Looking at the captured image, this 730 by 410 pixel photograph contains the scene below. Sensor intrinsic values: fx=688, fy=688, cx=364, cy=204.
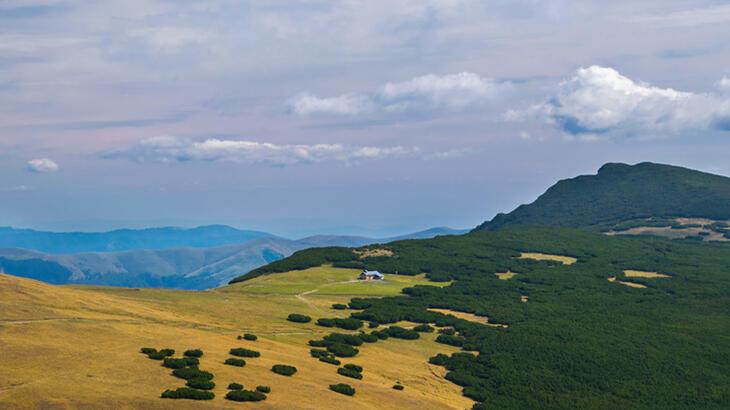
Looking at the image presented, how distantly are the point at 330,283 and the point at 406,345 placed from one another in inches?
2100

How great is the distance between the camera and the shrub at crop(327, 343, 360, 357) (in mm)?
84562

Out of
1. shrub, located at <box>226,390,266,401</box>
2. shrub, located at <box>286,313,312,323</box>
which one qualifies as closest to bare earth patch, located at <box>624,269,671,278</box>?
shrub, located at <box>286,313,312,323</box>

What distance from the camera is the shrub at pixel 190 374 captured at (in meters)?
56.5

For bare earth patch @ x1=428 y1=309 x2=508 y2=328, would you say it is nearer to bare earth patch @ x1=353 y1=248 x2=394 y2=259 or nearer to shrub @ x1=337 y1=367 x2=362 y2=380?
shrub @ x1=337 y1=367 x2=362 y2=380

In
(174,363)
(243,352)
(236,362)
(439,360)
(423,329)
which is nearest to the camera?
(174,363)

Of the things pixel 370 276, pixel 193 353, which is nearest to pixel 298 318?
pixel 193 353

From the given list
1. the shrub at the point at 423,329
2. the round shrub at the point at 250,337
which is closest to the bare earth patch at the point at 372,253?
the shrub at the point at 423,329

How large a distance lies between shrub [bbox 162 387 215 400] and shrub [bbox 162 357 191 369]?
745 centimetres

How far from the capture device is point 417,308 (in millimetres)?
127938

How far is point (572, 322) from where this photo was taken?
12412 cm

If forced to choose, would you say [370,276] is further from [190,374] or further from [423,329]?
[190,374]

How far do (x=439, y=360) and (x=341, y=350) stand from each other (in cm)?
1607

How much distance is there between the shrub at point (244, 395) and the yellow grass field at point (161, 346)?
2.50ft

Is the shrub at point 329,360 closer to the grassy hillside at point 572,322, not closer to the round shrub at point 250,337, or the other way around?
the round shrub at point 250,337
